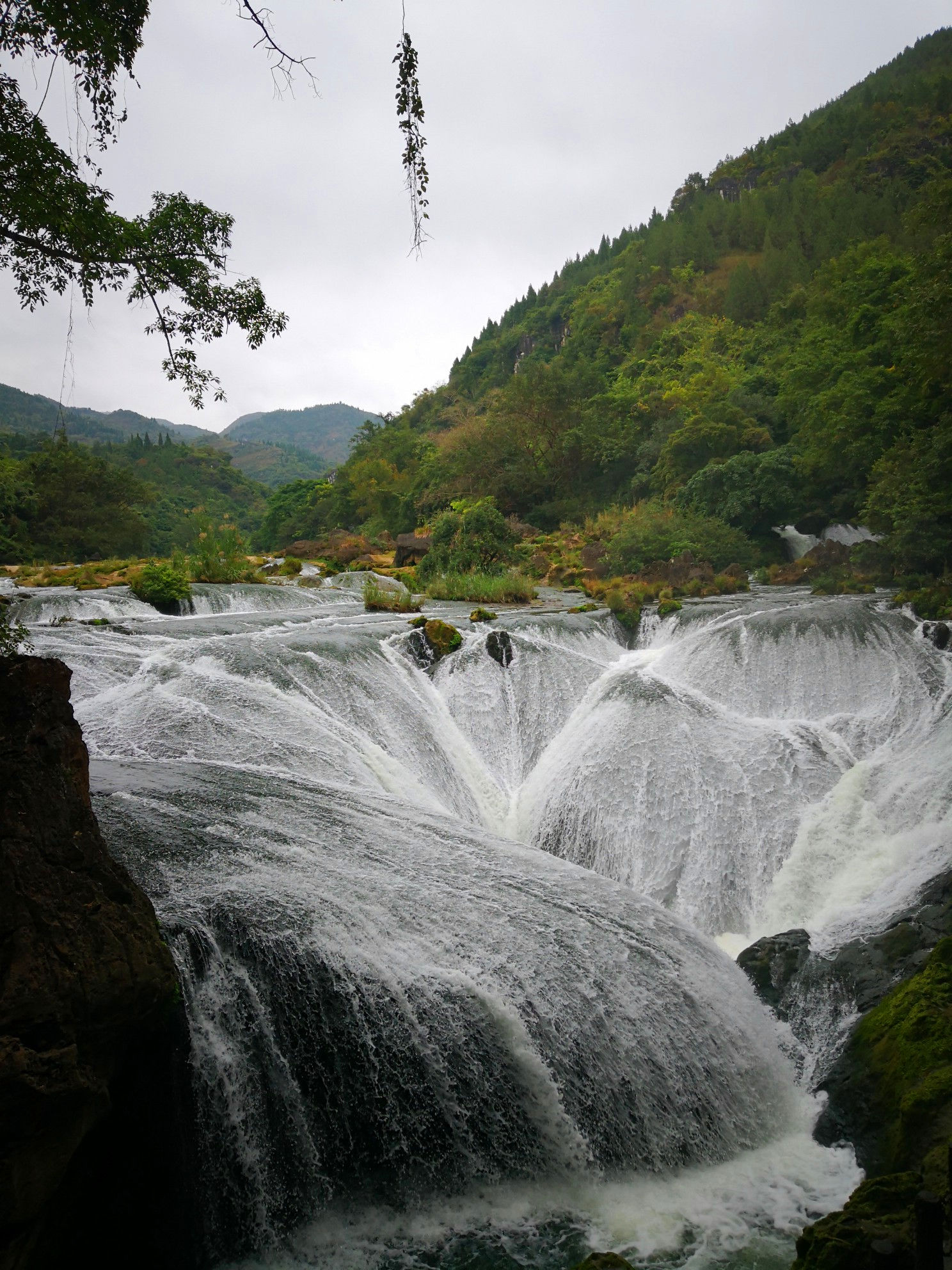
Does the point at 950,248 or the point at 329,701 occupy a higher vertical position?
the point at 950,248

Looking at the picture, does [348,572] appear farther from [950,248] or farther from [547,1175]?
[547,1175]

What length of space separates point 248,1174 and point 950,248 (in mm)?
13515

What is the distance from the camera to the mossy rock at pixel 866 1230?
283 centimetres

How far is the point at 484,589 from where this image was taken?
17.3m

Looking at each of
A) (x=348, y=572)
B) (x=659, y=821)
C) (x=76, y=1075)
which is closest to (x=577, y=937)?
(x=76, y=1075)

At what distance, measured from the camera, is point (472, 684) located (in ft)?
34.6

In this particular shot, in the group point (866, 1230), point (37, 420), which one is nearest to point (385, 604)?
point (866, 1230)

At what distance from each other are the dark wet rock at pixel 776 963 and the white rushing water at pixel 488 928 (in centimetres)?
18

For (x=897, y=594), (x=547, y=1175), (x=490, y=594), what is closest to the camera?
(x=547, y=1175)

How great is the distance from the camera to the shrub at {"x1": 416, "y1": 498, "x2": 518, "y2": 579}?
21.2 m

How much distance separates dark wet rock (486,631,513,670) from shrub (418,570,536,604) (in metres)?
5.71

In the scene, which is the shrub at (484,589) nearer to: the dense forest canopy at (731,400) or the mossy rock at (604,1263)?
the dense forest canopy at (731,400)

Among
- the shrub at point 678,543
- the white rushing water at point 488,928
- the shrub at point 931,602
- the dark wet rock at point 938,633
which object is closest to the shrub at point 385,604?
the white rushing water at point 488,928

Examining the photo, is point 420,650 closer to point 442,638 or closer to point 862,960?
point 442,638
